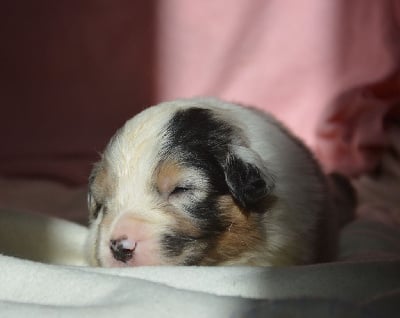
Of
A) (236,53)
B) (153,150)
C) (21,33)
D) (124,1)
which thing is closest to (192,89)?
(236,53)

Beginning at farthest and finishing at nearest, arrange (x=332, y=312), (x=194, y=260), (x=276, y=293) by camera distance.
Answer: (x=194, y=260) → (x=276, y=293) → (x=332, y=312)

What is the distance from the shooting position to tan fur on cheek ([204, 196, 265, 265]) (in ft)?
5.29

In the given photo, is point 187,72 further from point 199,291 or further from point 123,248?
point 199,291

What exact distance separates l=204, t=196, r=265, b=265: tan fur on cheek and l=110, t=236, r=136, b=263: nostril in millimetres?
169

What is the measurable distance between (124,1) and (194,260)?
4.40 ft

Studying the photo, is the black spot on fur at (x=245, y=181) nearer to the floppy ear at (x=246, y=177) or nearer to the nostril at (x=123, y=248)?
the floppy ear at (x=246, y=177)

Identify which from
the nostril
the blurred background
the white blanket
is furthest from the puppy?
the blurred background

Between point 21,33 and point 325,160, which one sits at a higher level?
point 21,33

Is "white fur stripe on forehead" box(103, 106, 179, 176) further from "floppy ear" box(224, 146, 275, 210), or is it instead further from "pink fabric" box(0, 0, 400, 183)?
"pink fabric" box(0, 0, 400, 183)

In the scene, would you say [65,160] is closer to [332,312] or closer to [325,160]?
[325,160]

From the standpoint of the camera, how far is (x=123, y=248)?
4.96 ft

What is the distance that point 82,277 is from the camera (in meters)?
1.37

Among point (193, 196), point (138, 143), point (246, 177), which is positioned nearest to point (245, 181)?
point (246, 177)

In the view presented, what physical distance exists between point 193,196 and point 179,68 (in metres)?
1.20
